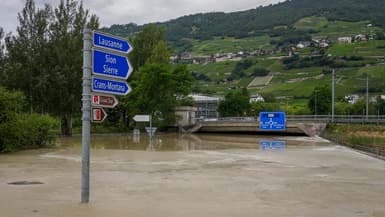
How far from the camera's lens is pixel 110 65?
1092 cm

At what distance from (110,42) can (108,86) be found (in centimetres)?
106

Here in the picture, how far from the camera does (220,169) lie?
20.0 metres

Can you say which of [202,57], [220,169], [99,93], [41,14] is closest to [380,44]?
[202,57]

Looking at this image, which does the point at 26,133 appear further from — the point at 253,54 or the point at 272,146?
the point at 253,54

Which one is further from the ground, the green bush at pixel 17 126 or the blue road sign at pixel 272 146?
the green bush at pixel 17 126

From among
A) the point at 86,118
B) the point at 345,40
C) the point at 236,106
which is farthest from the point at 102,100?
the point at 345,40

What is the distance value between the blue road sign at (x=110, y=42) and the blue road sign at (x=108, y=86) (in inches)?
31.6

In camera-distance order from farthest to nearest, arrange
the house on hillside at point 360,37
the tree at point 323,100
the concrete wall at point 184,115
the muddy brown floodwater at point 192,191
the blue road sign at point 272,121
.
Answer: the house on hillside at point 360,37 < the tree at point 323,100 < the concrete wall at point 184,115 < the blue road sign at point 272,121 < the muddy brown floodwater at point 192,191

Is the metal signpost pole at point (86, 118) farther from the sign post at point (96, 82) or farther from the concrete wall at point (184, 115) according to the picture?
the concrete wall at point (184, 115)

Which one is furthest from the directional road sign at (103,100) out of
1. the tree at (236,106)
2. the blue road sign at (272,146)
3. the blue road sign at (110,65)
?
the tree at (236,106)

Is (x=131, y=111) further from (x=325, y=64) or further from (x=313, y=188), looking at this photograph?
(x=325, y=64)

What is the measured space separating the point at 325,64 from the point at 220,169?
12166 cm

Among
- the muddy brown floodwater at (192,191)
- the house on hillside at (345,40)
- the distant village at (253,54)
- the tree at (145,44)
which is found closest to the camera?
the muddy brown floodwater at (192,191)

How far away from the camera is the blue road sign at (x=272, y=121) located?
5809cm
